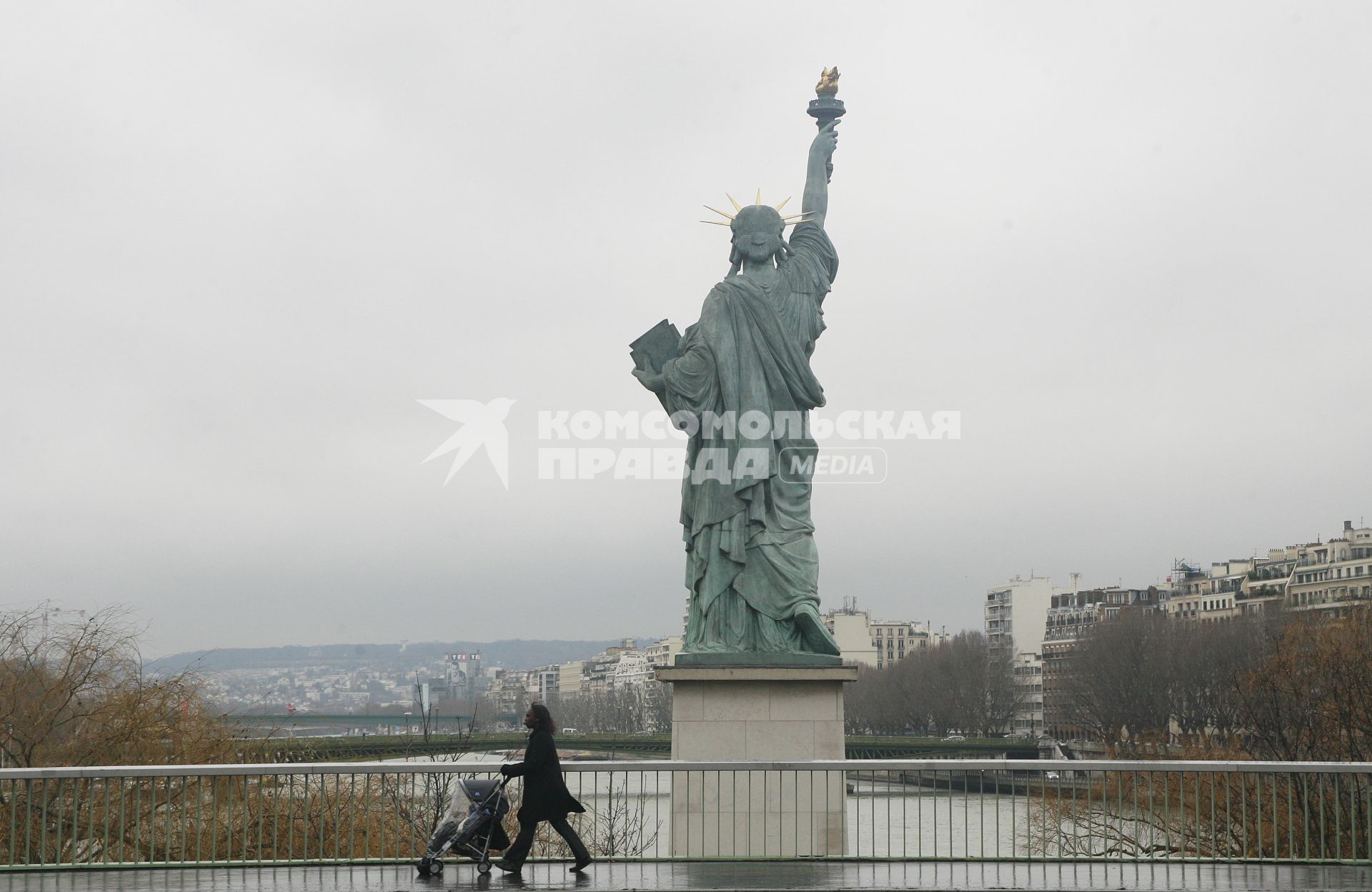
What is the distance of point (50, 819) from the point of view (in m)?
17.5

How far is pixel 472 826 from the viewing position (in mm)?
11352

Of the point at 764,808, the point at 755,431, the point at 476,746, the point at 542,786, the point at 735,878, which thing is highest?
the point at 755,431

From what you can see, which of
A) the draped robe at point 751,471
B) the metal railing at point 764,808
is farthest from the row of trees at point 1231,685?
the draped robe at point 751,471

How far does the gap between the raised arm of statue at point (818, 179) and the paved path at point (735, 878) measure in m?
8.16

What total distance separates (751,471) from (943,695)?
8148 centimetres

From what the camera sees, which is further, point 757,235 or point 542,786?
point 757,235

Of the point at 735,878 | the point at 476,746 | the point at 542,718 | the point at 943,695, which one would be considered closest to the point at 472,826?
the point at 542,718

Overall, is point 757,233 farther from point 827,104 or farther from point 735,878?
point 735,878

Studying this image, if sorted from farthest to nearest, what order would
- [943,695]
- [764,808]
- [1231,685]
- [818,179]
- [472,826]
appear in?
[943,695], [1231,685], [818,179], [764,808], [472,826]

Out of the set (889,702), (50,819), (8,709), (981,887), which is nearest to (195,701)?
(8,709)

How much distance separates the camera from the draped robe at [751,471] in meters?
16.0

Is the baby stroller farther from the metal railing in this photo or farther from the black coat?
the metal railing

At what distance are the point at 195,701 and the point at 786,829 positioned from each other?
1179cm

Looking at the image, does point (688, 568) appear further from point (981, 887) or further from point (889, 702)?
point (889, 702)
